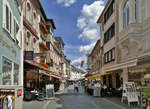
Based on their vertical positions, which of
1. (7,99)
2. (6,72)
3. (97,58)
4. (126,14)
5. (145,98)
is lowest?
(145,98)

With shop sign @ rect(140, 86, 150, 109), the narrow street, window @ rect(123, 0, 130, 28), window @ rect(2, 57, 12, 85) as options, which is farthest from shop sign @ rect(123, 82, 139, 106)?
window @ rect(2, 57, 12, 85)

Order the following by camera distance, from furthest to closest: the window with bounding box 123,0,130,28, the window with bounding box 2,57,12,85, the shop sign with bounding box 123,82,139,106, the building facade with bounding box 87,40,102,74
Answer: the building facade with bounding box 87,40,102,74, the window with bounding box 123,0,130,28, the shop sign with bounding box 123,82,139,106, the window with bounding box 2,57,12,85

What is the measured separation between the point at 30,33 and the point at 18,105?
48.0 feet

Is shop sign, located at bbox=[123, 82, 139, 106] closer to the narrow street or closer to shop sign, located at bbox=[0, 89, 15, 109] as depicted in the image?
the narrow street

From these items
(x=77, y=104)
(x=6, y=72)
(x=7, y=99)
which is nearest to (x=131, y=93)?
(x=77, y=104)

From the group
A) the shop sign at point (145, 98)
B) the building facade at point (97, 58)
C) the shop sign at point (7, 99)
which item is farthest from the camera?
the building facade at point (97, 58)

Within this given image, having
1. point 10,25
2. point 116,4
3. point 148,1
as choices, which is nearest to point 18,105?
point 10,25

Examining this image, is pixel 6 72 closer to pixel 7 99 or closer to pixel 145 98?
pixel 7 99

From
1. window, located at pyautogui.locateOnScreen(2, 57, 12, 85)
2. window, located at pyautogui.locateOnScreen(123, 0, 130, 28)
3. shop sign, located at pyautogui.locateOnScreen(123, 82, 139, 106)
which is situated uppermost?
window, located at pyautogui.locateOnScreen(123, 0, 130, 28)

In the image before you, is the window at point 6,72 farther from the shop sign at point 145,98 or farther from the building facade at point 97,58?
the building facade at point 97,58

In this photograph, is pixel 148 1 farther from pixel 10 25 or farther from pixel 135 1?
pixel 10 25

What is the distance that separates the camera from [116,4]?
21.1 metres

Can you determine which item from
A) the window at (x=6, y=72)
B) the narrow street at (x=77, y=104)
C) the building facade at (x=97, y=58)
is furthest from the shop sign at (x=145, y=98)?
the building facade at (x=97, y=58)

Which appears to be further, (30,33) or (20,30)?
(30,33)
